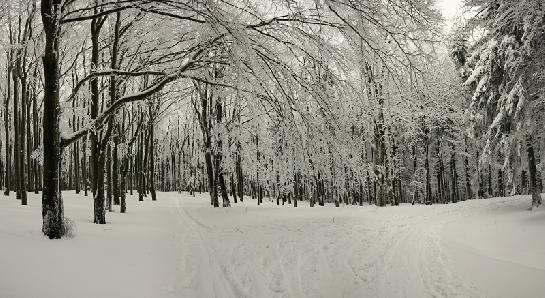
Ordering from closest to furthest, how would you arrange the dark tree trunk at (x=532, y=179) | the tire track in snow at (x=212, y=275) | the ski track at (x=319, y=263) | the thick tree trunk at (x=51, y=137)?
the tire track in snow at (x=212, y=275) < the ski track at (x=319, y=263) < the thick tree trunk at (x=51, y=137) < the dark tree trunk at (x=532, y=179)

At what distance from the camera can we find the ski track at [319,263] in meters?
6.17

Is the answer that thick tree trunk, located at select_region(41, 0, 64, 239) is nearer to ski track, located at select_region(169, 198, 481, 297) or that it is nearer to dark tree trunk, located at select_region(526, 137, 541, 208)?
ski track, located at select_region(169, 198, 481, 297)

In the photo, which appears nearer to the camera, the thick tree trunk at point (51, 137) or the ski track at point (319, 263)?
the ski track at point (319, 263)

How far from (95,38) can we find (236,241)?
8.38 meters

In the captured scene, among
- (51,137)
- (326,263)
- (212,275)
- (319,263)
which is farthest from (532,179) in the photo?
(51,137)

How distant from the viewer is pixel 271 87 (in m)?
7.20

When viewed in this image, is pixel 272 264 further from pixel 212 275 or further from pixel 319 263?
pixel 212 275

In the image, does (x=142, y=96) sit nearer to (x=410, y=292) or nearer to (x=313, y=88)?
(x=313, y=88)

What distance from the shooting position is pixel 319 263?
8.04 m

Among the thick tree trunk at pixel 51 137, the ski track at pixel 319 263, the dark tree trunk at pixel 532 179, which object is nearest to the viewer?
the ski track at pixel 319 263

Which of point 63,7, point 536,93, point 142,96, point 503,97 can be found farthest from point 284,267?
point 503,97

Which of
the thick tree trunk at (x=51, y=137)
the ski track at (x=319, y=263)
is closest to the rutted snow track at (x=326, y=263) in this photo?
the ski track at (x=319, y=263)

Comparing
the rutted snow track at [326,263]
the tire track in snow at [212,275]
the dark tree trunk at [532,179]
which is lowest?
the rutted snow track at [326,263]

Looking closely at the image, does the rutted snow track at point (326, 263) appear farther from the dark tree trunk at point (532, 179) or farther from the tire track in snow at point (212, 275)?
the dark tree trunk at point (532, 179)
